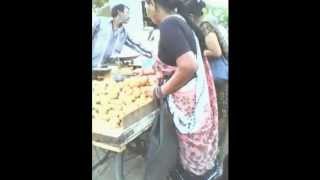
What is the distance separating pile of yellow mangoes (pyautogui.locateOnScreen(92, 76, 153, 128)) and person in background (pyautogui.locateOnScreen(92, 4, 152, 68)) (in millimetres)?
90

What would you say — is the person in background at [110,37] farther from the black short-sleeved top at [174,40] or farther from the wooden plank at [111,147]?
the wooden plank at [111,147]

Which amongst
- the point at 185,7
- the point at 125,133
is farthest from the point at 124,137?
the point at 185,7

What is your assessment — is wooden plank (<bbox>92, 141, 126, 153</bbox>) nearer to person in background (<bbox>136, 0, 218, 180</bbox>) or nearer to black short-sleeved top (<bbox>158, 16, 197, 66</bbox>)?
person in background (<bbox>136, 0, 218, 180</bbox>)

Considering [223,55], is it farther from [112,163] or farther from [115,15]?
[112,163]

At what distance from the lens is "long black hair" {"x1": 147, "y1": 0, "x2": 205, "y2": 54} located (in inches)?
75.5

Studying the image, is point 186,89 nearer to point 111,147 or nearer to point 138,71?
point 138,71

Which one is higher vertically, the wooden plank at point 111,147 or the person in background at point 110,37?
the person in background at point 110,37

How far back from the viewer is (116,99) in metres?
1.90

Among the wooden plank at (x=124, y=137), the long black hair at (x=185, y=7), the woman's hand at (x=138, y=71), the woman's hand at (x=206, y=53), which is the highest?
the long black hair at (x=185, y=7)

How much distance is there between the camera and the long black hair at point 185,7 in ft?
6.29

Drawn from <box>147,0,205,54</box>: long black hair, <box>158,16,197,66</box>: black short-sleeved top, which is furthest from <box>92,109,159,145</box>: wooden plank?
<box>147,0,205,54</box>: long black hair

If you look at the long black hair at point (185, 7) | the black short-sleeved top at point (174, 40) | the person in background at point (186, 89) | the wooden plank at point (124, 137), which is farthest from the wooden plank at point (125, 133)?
the long black hair at point (185, 7)

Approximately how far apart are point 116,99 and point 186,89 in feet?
0.85

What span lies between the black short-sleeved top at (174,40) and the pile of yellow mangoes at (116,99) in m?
0.11
